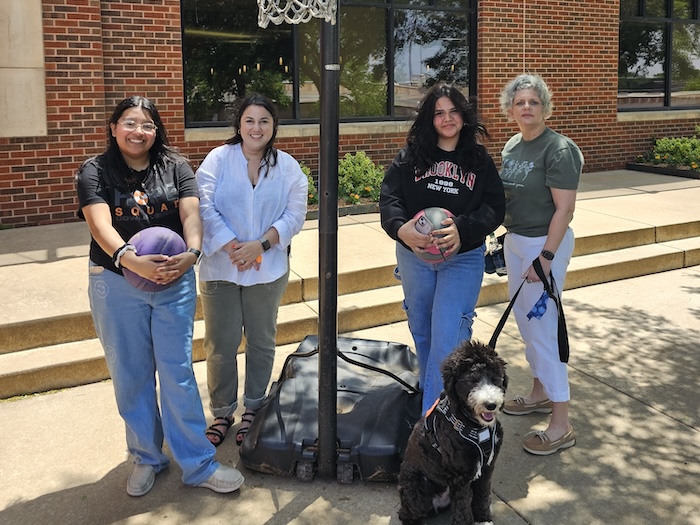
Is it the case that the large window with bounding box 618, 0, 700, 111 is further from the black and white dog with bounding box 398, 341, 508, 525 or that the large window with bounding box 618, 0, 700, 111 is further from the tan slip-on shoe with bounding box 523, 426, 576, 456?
the black and white dog with bounding box 398, 341, 508, 525

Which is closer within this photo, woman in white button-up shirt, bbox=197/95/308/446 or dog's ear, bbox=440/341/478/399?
dog's ear, bbox=440/341/478/399

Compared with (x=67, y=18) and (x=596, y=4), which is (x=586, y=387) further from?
(x=596, y=4)

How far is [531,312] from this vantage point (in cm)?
378

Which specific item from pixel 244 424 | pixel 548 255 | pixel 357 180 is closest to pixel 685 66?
pixel 357 180

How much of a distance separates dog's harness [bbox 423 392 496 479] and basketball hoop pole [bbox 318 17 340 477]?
2.03 feet

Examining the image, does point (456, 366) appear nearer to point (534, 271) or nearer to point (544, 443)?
point (534, 271)

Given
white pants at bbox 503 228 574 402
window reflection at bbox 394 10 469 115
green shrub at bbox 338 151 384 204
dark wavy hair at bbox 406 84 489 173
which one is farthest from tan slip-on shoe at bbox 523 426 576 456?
window reflection at bbox 394 10 469 115

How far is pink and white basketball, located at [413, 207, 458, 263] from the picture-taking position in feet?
11.1

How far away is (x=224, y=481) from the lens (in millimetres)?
3402

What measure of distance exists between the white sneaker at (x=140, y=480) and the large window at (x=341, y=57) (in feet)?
19.0

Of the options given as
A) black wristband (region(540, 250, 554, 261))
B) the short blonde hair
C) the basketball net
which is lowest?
black wristband (region(540, 250, 554, 261))

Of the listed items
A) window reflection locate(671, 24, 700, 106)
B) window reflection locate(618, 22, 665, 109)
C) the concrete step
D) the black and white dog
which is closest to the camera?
the black and white dog

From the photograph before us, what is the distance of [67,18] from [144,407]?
5313mm

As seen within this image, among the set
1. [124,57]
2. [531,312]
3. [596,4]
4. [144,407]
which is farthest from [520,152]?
[596,4]
